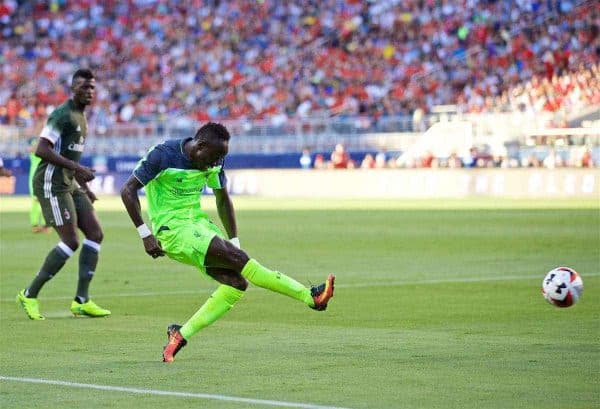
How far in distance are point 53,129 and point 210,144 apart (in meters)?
3.66

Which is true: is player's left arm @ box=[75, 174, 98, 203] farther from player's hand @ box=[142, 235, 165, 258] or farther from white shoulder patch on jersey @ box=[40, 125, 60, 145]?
player's hand @ box=[142, 235, 165, 258]

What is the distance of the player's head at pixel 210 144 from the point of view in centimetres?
996

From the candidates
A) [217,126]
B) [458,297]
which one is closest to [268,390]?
[217,126]

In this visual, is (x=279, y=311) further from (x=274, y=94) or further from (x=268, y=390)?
(x=274, y=94)

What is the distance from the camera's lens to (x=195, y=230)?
1009 centimetres

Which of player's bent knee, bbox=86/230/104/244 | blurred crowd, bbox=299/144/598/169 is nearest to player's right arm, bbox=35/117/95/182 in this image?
player's bent knee, bbox=86/230/104/244

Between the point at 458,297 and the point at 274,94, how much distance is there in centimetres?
3731

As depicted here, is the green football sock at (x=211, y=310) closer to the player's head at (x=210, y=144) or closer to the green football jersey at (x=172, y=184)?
the green football jersey at (x=172, y=184)

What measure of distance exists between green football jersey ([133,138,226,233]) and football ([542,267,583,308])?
10.3 feet

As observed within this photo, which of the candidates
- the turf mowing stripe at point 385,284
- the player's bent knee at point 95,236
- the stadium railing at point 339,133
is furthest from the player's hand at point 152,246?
the stadium railing at point 339,133

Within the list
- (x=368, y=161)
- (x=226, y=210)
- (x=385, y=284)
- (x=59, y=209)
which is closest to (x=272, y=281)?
(x=226, y=210)

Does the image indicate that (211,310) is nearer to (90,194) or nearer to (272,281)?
(272,281)

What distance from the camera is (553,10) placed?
47.7m

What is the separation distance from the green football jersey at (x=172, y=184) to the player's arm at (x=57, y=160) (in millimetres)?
2588
